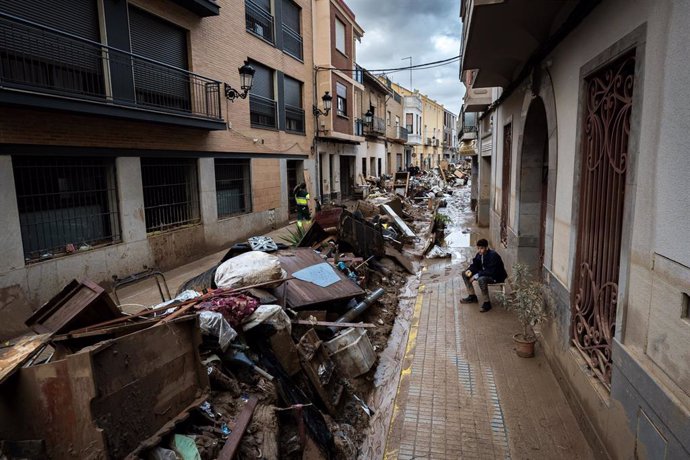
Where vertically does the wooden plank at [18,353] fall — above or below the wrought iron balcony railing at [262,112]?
below

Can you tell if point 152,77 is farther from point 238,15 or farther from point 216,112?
point 238,15

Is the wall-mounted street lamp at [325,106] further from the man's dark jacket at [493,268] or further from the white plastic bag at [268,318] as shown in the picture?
the white plastic bag at [268,318]

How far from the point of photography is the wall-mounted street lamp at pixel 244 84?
11.6m

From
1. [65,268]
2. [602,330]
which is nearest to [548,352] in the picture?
[602,330]

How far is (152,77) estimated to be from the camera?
956 cm

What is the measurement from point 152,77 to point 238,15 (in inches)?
176

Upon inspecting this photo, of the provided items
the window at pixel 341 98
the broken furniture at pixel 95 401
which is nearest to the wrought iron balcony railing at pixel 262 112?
the window at pixel 341 98

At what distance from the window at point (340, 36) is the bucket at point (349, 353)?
1715cm

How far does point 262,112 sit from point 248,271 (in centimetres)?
1029

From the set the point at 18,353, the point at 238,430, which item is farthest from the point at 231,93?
the point at 238,430

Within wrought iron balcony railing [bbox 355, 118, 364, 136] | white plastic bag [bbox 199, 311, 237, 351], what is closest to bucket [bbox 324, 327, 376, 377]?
white plastic bag [bbox 199, 311, 237, 351]

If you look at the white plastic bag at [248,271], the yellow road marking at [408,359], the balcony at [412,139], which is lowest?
the yellow road marking at [408,359]

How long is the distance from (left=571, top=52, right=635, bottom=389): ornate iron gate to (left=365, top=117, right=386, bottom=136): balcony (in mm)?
22357

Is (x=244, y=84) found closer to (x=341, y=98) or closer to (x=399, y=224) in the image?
(x=399, y=224)
